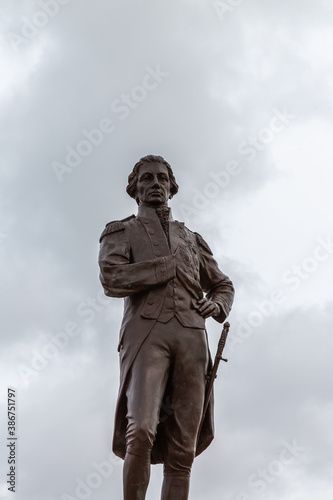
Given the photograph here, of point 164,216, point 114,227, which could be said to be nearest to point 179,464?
point 114,227

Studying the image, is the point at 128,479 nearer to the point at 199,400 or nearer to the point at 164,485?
the point at 164,485

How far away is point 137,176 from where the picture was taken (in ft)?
41.0

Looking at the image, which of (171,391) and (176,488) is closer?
(176,488)

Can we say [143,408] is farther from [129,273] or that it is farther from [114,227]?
[114,227]

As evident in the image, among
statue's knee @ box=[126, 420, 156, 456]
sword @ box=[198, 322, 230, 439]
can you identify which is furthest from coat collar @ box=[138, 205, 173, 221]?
statue's knee @ box=[126, 420, 156, 456]

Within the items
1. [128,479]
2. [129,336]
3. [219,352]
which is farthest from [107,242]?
[128,479]

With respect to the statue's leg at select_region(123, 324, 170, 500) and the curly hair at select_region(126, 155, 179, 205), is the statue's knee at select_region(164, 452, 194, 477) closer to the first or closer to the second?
the statue's leg at select_region(123, 324, 170, 500)

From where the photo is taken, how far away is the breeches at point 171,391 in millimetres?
10531

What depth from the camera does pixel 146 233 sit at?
39.1 feet

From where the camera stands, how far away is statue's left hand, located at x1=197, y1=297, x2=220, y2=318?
11.5 m

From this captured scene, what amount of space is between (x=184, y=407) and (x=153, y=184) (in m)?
3.17

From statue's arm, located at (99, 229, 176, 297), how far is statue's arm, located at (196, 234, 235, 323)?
0.99 meters

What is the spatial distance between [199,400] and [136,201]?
10.4ft

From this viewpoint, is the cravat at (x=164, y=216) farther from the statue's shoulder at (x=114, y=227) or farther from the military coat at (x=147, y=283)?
the statue's shoulder at (x=114, y=227)
